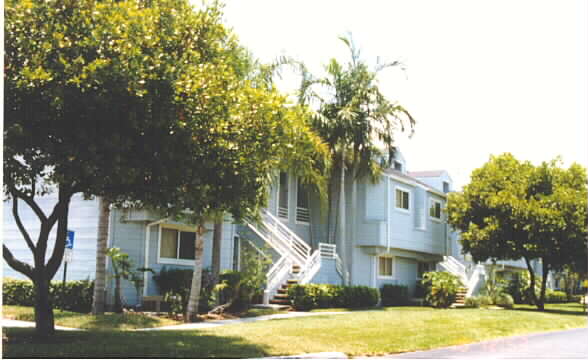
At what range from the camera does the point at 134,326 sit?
1692 centimetres

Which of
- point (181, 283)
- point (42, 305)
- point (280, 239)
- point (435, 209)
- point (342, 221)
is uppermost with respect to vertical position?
point (435, 209)

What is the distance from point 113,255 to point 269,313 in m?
5.61

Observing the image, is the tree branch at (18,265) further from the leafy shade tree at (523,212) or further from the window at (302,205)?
the leafy shade tree at (523,212)

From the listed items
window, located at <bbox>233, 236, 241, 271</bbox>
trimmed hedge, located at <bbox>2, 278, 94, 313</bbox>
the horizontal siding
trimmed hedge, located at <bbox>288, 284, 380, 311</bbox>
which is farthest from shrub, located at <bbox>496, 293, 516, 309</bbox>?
trimmed hedge, located at <bbox>2, 278, 94, 313</bbox>

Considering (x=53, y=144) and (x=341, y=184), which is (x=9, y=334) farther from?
(x=341, y=184)

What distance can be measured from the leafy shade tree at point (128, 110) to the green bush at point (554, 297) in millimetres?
39501

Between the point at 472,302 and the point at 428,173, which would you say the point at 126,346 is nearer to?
the point at 472,302

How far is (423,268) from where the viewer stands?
3675 centimetres

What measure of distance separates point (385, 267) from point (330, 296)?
861 centimetres

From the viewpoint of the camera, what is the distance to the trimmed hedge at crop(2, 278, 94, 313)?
68.2 feet

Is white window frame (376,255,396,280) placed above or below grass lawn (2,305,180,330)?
above

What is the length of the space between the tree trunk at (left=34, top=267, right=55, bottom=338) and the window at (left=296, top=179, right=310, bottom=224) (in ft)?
61.7

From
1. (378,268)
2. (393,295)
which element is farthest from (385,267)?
(393,295)

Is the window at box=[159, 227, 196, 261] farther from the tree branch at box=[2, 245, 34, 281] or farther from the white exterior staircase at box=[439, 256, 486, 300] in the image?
the white exterior staircase at box=[439, 256, 486, 300]
